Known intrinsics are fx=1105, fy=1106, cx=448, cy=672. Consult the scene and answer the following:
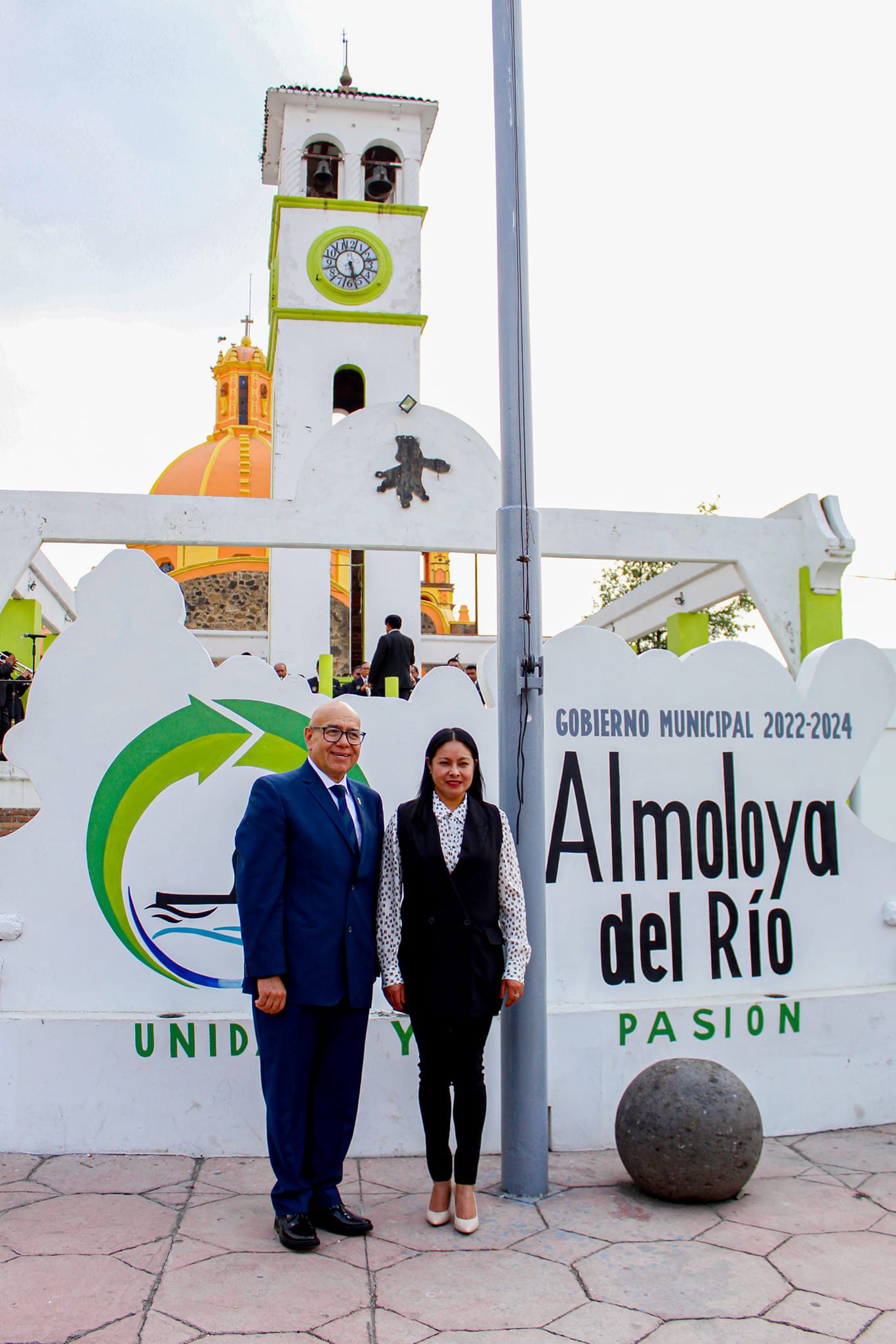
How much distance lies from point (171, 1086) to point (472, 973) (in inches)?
68.6

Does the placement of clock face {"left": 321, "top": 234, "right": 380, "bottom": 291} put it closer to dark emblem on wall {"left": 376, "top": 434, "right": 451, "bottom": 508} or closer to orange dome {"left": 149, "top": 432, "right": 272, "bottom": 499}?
orange dome {"left": 149, "top": 432, "right": 272, "bottom": 499}

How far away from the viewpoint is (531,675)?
14.5 ft

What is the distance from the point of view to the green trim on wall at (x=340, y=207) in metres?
19.5

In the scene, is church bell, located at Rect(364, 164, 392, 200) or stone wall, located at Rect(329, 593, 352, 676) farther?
stone wall, located at Rect(329, 593, 352, 676)

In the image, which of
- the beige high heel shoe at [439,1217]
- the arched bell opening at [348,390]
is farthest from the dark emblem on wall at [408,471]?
the arched bell opening at [348,390]

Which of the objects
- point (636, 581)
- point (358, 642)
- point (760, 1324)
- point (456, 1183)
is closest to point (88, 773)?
point (456, 1183)

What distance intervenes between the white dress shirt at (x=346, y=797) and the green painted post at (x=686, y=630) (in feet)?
34.3

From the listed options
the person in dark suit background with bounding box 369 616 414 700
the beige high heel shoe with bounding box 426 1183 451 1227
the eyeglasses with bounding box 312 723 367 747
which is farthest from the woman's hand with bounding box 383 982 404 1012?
the person in dark suit background with bounding box 369 616 414 700

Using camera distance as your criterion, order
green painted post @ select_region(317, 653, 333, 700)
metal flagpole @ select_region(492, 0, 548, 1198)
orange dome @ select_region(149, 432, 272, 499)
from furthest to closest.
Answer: orange dome @ select_region(149, 432, 272, 499)
green painted post @ select_region(317, 653, 333, 700)
metal flagpole @ select_region(492, 0, 548, 1198)

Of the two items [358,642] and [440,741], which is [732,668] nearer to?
[440,741]

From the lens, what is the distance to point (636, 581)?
97.1ft

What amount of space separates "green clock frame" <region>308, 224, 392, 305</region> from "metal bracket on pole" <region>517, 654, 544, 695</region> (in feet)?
54.5

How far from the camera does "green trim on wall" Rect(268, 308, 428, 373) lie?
19344mm

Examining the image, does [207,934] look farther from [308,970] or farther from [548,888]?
[548,888]
